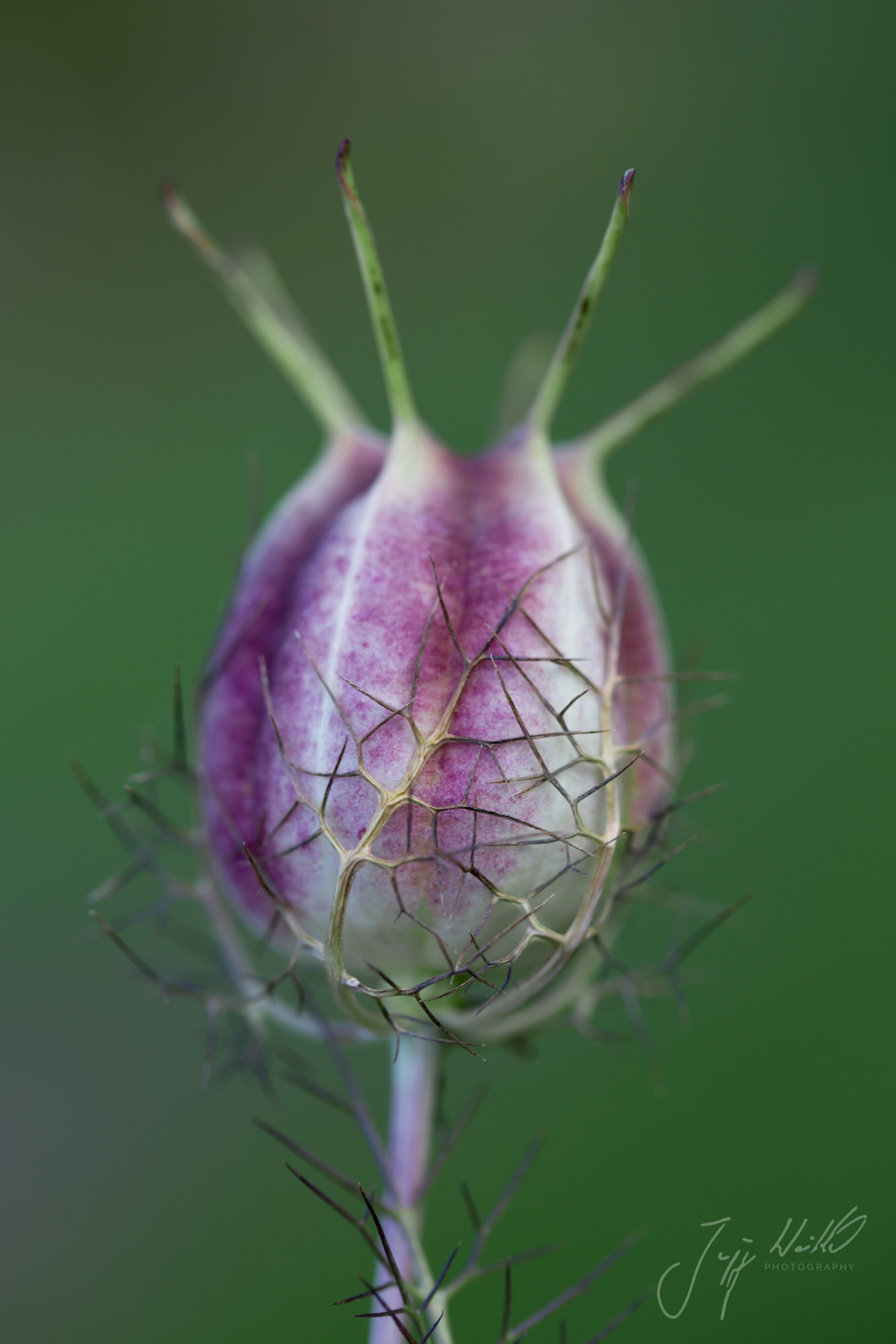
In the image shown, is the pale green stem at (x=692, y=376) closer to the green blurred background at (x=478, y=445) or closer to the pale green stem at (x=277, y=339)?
the pale green stem at (x=277, y=339)

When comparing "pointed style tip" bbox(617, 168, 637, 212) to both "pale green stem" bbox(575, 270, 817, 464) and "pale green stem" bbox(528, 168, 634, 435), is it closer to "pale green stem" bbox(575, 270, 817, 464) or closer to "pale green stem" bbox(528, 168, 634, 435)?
"pale green stem" bbox(528, 168, 634, 435)

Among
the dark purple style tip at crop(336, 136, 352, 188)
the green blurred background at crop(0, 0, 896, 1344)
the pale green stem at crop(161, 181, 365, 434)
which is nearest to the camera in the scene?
the dark purple style tip at crop(336, 136, 352, 188)

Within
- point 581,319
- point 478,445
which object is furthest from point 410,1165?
point 478,445

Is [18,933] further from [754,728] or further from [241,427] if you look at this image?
[754,728]
